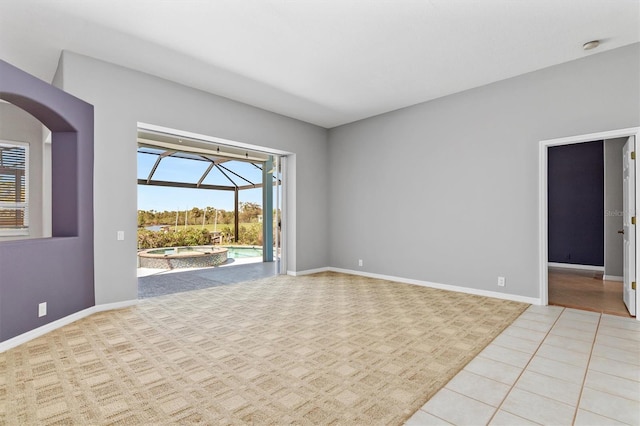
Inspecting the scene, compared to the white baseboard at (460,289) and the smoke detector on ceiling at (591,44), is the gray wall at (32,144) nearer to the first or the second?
the white baseboard at (460,289)

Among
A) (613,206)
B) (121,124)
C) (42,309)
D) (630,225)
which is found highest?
(121,124)

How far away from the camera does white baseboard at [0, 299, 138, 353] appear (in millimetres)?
2768

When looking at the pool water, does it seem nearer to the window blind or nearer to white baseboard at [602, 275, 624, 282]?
the window blind

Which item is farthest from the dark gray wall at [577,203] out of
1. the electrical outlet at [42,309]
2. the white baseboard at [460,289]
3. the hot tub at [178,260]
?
the electrical outlet at [42,309]

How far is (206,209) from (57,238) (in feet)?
29.7

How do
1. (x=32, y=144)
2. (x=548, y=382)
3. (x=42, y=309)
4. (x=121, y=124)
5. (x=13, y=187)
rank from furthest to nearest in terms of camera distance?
(x=32, y=144) → (x=13, y=187) → (x=121, y=124) → (x=42, y=309) → (x=548, y=382)

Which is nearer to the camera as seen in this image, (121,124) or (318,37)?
(318,37)

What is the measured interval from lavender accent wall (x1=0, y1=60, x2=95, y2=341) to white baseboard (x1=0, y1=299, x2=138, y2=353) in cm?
5

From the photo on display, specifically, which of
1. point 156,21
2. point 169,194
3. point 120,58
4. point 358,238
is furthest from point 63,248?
point 169,194

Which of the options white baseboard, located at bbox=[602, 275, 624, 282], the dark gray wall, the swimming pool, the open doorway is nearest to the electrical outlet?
the open doorway

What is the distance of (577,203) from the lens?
21.9 feet

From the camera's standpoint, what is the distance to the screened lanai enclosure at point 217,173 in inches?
301

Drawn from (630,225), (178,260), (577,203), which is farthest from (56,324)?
(577,203)

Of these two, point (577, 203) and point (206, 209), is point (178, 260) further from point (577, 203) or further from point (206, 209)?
point (577, 203)
